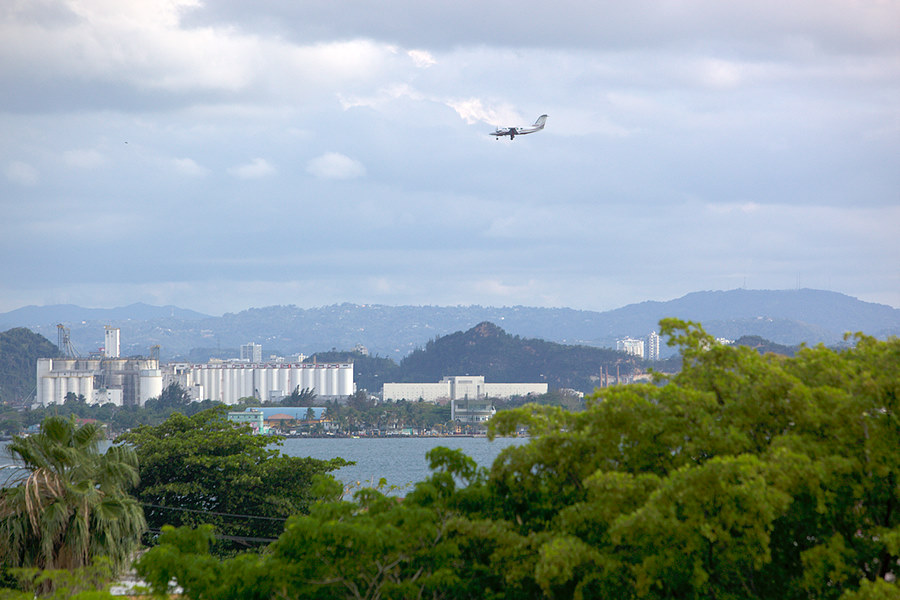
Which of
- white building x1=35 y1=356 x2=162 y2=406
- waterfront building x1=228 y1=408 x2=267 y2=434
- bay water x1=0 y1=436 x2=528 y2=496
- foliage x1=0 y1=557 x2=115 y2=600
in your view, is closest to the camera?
foliage x1=0 y1=557 x2=115 y2=600

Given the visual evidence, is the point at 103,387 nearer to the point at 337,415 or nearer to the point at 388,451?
the point at 337,415

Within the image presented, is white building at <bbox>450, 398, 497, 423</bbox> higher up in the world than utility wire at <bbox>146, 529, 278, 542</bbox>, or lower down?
lower down

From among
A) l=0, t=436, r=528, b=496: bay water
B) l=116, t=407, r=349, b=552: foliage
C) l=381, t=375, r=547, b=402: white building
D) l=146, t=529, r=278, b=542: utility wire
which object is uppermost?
l=116, t=407, r=349, b=552: foliage

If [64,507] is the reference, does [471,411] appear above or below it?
below

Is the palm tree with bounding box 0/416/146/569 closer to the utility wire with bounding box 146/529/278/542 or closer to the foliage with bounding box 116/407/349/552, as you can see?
the utility wire with bounding box 146/529/278/542

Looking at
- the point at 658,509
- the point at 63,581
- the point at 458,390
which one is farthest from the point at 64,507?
the point at 458,390

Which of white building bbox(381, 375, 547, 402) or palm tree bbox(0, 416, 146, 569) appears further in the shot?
white building bbox(381, 375, 547, 402)

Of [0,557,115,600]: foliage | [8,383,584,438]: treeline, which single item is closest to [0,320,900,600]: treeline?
[0,557,115,600]: foliage
